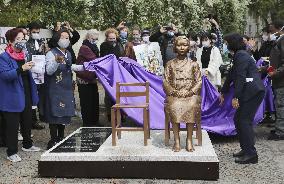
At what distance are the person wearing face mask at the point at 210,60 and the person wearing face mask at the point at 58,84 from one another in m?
2.70

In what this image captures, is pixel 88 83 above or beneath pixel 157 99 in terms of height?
above

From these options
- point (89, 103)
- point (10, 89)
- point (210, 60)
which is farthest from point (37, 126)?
point (210, 60)

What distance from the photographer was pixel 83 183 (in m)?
6.30

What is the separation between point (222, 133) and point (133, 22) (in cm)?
824

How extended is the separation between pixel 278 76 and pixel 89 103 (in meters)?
3.58

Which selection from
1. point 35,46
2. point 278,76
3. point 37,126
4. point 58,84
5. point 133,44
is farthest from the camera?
point 133,44

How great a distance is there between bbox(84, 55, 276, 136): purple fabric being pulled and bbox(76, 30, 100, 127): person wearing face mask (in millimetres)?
547

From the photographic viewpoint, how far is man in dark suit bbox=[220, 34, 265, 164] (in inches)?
274

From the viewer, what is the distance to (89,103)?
9.85 m

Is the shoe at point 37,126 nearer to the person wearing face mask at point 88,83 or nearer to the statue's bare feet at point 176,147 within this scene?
the person wearing face mask at point 88,83

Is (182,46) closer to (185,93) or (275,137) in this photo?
(185,93)

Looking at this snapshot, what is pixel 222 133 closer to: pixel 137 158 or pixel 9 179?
pixel 137 158

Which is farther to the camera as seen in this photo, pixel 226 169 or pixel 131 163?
pixel 226 169

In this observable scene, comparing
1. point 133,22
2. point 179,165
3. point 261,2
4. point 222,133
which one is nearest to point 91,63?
point 222,133
